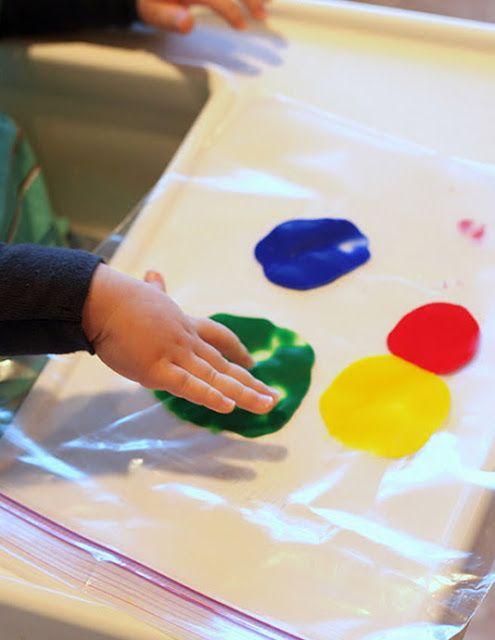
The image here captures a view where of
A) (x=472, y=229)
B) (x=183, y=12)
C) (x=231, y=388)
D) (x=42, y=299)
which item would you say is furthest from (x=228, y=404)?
(x=183, y=12)

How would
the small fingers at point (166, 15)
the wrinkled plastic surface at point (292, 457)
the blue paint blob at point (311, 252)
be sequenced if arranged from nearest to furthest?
the wrinkled plastic surface at point (292, 457), the blue paint blob at point (311, 252), the small fingers at point (166, 15)

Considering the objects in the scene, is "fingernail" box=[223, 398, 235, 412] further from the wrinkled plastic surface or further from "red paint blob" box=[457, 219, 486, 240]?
"red paint blob" box=[457, 219, 486, 240]

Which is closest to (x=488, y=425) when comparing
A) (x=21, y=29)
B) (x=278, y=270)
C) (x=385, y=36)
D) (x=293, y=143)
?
(x=278, y=270)

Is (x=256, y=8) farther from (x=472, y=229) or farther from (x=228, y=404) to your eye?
(x=228, y=404)

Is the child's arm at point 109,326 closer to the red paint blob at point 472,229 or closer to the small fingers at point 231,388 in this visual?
the small fingers at point 231,388

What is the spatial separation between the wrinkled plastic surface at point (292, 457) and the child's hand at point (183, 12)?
0.17 metres

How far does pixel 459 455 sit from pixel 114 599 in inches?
7.6

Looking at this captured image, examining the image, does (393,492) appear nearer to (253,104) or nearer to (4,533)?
(4,533)

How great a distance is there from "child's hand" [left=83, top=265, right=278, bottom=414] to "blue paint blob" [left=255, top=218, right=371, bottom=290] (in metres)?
0.09

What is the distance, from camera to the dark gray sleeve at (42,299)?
0.48 meters

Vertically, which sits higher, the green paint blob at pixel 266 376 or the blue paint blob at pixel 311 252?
the blue paint blob at pixel 311 252

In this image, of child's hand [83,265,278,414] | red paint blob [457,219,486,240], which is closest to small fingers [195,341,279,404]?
child's hand [83,265,278,414]

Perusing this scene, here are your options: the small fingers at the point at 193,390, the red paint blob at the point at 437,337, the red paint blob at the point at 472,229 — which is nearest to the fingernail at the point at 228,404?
the small fingers at the point at 193,390

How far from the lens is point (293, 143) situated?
661 millimetres
